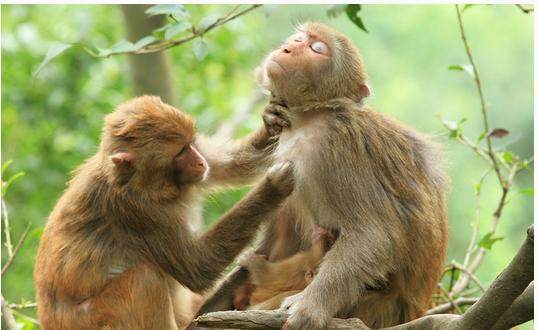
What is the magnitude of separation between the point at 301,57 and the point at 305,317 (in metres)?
1.76

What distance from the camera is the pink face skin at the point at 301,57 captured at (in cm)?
590

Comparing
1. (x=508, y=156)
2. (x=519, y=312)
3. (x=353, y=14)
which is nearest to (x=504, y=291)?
(x=519, y=312)

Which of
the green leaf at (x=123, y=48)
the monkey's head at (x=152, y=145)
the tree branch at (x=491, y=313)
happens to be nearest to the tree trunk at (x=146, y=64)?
the green leaf at (x=123, y=48)

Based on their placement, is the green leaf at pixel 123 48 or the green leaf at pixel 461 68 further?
the green leaf at pixel 461 68

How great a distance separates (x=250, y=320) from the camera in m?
4.88

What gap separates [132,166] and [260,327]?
5.61ft

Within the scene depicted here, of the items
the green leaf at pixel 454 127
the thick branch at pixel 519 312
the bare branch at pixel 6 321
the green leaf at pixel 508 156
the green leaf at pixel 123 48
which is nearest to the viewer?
the thick branch at pixel 519 312

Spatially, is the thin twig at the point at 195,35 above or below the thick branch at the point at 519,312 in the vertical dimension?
above

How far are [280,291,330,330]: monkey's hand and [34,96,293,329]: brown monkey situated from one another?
883 mm

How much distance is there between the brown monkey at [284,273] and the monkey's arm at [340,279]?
0.19 m

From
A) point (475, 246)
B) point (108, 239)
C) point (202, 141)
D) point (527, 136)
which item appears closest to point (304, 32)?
point (202, 141)

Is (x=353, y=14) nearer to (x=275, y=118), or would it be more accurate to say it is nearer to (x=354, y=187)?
(x=275, y=118)

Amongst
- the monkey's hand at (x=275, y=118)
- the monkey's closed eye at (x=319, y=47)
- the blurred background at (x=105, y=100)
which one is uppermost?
the monkey's closed eye at (x=319, y=47)

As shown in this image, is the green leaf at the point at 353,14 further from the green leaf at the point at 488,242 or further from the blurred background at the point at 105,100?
the blurred background at the point at 105,100
